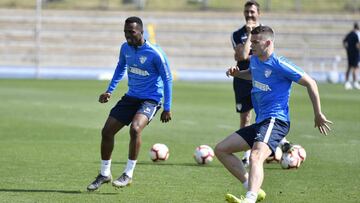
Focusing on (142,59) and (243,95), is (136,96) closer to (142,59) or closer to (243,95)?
(142,59)

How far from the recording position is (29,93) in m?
28.3

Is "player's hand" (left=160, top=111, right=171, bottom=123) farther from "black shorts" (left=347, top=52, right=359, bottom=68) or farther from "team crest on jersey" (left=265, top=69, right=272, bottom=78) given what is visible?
"black shorts" (left=347, top=52, right=359, bottom=68)

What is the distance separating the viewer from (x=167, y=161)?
13.5 m

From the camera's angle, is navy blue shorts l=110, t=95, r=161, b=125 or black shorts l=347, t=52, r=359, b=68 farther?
black shorts l=347, t=52, r=359, b=68

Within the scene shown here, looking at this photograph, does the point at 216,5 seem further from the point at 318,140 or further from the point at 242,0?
the point at 318,140

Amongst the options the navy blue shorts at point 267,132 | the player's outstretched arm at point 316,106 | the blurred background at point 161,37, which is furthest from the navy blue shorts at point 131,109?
the blurred background at point 161,37

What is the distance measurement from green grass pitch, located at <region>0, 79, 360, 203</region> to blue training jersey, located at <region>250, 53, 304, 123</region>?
1195 mm

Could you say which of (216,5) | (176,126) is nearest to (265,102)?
(176,126)

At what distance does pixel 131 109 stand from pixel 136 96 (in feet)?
0.59

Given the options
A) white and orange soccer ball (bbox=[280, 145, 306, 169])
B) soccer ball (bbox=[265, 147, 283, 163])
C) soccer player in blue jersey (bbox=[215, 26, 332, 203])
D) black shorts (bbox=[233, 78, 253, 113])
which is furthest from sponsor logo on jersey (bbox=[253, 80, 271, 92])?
black shorts (bbox=[233, 78, 253, 113])

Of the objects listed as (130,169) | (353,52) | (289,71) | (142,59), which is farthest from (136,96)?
(353,52)

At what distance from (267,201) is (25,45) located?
34.2 m

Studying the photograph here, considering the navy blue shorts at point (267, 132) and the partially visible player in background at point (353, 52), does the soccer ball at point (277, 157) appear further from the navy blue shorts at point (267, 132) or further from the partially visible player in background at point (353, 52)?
the partially visible player in background at point (353, 52)

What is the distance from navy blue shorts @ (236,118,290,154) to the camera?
9.26m
